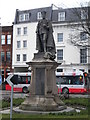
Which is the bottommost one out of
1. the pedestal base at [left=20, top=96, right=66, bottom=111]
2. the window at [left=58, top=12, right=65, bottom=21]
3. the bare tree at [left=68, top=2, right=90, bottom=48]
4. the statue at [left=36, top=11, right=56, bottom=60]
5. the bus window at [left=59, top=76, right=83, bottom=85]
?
the pedestal base at [left=20, top=96, right=66, bottom=111]

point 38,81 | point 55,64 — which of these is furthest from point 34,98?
point 55,64

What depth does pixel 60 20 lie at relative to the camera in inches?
1916

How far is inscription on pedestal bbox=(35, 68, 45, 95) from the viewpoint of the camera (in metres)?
14.3

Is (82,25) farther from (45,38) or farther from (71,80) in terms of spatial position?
(45,38)

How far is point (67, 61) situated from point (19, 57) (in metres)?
9.99

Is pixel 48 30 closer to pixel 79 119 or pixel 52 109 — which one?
pixel 52 109

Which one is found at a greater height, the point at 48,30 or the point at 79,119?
the point at 48,30

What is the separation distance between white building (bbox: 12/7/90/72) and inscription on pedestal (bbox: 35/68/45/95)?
30.9 metres

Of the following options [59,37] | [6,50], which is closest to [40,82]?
[59,37]

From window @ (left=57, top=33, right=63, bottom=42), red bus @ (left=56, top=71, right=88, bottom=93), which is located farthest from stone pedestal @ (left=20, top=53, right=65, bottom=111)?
window @ (left=57, top=33, right=63, bottom=42)

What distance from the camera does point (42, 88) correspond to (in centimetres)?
1433

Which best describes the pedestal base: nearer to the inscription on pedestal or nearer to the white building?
the inscription on pedestal

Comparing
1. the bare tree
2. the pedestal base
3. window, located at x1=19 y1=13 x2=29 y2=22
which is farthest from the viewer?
window, located at x1=19 y1=13 x2=29 y2=22

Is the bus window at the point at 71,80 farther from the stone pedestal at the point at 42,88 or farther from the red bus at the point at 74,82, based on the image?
the stone pedestal at the point at 42,88
